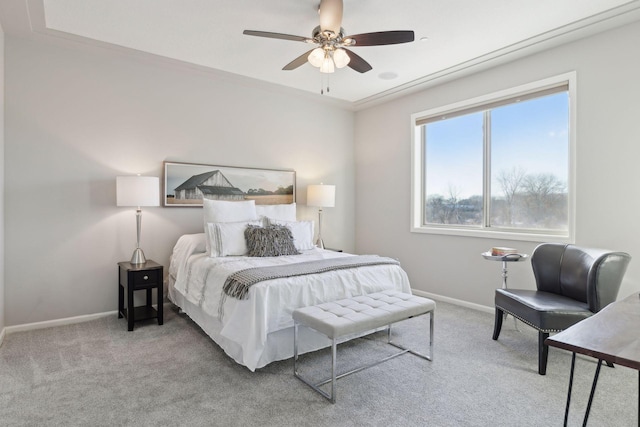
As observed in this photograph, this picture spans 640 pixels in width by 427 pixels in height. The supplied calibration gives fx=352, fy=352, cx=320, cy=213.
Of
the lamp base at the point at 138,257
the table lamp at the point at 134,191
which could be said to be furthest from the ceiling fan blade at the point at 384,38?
the lamp base at the point at 138,257

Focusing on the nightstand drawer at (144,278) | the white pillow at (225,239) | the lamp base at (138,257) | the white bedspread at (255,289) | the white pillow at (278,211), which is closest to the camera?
the white bedspread at (255,289)

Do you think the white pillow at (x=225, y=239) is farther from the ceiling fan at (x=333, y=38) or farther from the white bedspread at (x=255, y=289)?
the ceiling fan at (x=333, y=38)

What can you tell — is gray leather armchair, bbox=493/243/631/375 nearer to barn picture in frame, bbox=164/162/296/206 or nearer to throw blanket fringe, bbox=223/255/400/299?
throw blanket fringe, bbox=223/255/400/299

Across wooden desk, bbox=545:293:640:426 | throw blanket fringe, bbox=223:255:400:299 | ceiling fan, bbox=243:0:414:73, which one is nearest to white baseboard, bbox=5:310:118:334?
throw blanket fringe, bbox=223:255:400:299

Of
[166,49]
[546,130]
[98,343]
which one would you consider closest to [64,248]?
[98,343]

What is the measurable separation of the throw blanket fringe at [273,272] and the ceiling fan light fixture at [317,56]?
173cm

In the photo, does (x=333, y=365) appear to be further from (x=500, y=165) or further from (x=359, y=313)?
(x=500, y=165)

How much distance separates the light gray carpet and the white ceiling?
2775 mm

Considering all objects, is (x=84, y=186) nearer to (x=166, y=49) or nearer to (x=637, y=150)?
(x=166, y=49)

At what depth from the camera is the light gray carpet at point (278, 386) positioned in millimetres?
1985

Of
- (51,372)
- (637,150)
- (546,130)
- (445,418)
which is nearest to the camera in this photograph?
(445,418)

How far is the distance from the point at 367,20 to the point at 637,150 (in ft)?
8.28

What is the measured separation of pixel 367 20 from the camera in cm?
304

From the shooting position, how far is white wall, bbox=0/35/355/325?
3279mm
